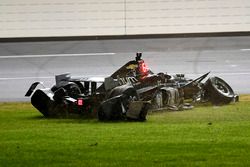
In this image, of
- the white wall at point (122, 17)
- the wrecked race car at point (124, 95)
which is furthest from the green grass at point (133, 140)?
the white wall at point (122, 17)

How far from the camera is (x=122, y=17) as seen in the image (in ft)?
86.9

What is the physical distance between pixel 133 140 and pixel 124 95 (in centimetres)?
208

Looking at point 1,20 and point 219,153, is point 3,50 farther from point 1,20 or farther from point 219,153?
point 219,153

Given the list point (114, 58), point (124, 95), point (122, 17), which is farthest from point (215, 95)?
point (122, 17)

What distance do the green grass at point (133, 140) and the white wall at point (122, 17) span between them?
1385cm

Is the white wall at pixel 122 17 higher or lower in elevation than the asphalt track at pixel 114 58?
higher

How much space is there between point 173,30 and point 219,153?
18411mm

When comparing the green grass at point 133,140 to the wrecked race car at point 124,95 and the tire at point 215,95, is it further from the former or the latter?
the tire at point 215,95

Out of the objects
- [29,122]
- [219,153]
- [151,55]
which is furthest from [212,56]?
[219,153]

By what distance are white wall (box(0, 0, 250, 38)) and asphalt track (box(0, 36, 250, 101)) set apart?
1.48ft

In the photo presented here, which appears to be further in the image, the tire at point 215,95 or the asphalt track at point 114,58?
the asphalt track at point 114,58

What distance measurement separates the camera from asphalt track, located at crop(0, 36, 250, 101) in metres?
18.5

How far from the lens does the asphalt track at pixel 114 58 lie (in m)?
18.5

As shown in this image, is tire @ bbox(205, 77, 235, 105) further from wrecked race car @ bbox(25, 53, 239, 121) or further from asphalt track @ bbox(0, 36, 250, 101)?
asphalt track @ bbox(0, 36, 250, 101)
